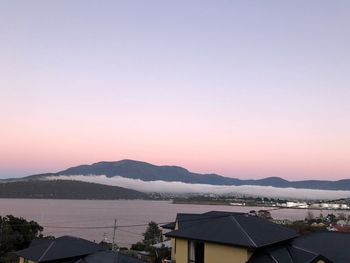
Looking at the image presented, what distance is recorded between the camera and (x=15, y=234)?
34375mm

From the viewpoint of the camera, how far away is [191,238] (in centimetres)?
1322

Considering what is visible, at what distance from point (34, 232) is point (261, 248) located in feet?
96.6

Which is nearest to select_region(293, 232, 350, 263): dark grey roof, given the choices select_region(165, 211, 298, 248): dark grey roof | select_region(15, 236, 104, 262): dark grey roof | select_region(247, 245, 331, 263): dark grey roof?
select_region(247, 245, 331, 263): dark grey roof

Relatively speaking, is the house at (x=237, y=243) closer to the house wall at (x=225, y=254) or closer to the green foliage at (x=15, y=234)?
the house wall at (x=225, y=254)

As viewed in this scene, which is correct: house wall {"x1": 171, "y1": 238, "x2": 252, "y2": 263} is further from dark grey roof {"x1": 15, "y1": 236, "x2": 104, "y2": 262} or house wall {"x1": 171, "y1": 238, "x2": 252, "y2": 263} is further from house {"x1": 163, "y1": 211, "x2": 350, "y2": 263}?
dark grey roof {"x1": 15, "y1": 236, "x2": 104, "y2": 262}

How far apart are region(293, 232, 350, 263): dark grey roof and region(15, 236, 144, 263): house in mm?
7938

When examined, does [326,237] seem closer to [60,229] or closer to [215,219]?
[215,219]

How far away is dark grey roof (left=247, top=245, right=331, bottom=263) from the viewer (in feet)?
39.8

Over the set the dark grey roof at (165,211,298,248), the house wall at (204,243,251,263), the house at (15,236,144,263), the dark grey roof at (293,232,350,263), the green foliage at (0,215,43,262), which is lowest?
the green foliage at (0,215,43,262)

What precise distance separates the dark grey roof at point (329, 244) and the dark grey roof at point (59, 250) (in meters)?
9.78

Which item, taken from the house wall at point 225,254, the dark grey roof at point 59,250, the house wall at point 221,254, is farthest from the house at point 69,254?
the house wall at point 225,254

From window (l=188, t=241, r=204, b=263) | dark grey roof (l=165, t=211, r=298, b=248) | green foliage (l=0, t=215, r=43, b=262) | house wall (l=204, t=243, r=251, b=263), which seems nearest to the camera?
house wall (l=204, t=243, r=251, b=263)

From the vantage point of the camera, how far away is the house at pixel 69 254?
15.8 meters

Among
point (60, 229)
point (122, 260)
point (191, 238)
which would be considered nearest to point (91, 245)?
point (122, 260)
